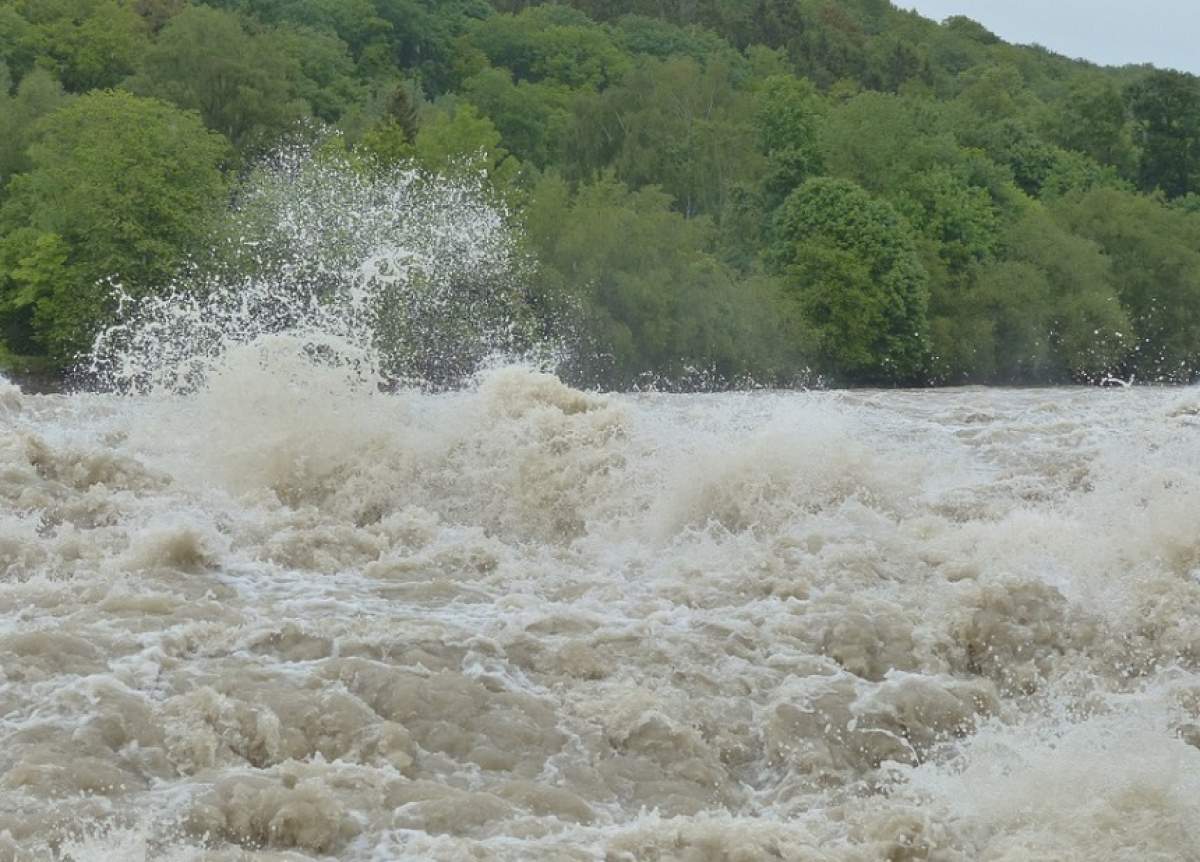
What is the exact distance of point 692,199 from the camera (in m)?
70.3

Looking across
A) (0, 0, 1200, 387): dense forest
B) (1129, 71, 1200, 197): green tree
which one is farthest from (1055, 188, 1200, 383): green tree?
(1129, 71, 1200, 197): green tree

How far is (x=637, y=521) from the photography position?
A: 16234 mm

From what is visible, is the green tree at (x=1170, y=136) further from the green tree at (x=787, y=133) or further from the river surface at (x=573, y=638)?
the river surface at (x=573, y=638)

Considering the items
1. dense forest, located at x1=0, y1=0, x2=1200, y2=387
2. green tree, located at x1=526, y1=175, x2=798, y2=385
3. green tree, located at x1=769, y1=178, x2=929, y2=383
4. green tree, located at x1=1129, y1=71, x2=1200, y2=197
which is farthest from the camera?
green tree, located at x1=1129, y1=71, x2=1200, y2=197

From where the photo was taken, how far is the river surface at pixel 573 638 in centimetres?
928

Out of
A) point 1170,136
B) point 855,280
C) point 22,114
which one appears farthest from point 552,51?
point 855,280

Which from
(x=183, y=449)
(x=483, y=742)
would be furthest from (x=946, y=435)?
(x=483, y=742)

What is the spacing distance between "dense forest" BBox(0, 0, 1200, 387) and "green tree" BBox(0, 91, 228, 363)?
92mm

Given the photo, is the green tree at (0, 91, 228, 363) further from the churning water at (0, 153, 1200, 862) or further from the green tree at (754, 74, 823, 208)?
the churning water at (0, 153, 1200, 862)

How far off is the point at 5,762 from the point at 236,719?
1.34 meters

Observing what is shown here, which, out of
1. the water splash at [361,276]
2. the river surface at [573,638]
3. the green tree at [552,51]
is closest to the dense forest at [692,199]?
the water splash at [361,276]

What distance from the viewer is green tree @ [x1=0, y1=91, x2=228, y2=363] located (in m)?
44.7

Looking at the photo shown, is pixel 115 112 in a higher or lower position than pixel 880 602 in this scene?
higher

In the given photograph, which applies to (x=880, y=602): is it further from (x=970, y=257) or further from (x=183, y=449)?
(x=970, y=257)
